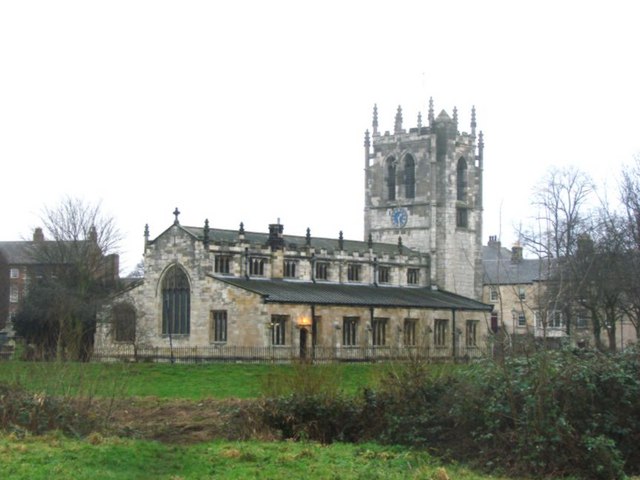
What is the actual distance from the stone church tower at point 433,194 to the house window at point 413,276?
3.93 feet

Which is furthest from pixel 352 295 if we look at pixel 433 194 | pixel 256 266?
pixel 433 194

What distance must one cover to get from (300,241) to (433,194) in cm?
1409

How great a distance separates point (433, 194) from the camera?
290ft

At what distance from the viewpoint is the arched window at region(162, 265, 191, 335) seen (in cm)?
7088

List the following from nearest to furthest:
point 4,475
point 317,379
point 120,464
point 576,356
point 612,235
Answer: point 4,475, point 120,464, point 576,356, point 317,379, point 612,235

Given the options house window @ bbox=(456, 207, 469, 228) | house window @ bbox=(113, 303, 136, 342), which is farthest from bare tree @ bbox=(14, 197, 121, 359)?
house window @ bbox=(456, 207, 469, 228)

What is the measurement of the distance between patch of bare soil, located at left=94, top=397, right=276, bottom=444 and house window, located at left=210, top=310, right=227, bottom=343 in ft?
120

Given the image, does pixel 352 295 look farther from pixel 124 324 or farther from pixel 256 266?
pixel 124 324

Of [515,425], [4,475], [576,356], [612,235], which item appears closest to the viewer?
[4,475]

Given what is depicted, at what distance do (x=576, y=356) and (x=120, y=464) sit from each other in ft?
33.7

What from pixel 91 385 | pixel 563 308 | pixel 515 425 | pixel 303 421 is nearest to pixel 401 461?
pixel 515 425

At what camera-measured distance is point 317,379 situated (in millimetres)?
27656

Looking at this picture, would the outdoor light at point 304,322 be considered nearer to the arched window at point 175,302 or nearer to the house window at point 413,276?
the arched window at point 175,302

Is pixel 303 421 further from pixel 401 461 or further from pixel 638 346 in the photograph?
pixel 638 346
